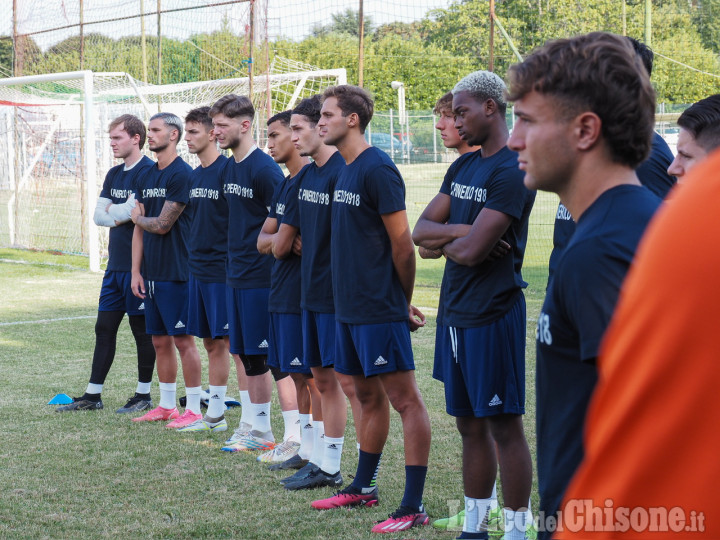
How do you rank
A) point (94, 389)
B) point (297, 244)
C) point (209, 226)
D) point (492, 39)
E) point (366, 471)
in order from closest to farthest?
point (366, 471) → point (297, 244) → point (209, 226) → point (94, 389) → point (492, 39)

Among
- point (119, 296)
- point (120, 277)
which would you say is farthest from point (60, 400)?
point (120, 277)

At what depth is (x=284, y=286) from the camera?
5.48 metres

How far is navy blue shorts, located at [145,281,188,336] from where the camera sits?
680 centimetres

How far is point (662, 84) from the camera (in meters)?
31.5

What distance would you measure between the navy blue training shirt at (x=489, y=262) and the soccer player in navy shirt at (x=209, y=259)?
2.76 m

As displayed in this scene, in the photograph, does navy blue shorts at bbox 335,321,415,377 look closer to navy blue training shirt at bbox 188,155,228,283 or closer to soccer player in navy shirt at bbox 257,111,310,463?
soccer player in navy shirt at bbox 257,111,310,463

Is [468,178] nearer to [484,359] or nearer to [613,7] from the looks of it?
[484,359]

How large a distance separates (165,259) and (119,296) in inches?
33.8

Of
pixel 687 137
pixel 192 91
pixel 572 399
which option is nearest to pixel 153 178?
pixel 687 137

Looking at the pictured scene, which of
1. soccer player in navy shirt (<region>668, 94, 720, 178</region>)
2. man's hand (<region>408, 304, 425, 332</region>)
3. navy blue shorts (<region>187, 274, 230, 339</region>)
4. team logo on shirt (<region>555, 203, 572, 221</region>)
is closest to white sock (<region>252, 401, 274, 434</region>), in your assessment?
navy blue shorts (<region>187, 274, 230, 339</region>)

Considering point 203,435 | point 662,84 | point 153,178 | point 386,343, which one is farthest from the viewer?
point 662,84

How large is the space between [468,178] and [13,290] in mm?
11343

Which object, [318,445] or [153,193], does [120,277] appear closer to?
[153,193]

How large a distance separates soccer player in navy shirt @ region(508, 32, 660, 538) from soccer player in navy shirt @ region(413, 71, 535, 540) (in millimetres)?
2084
